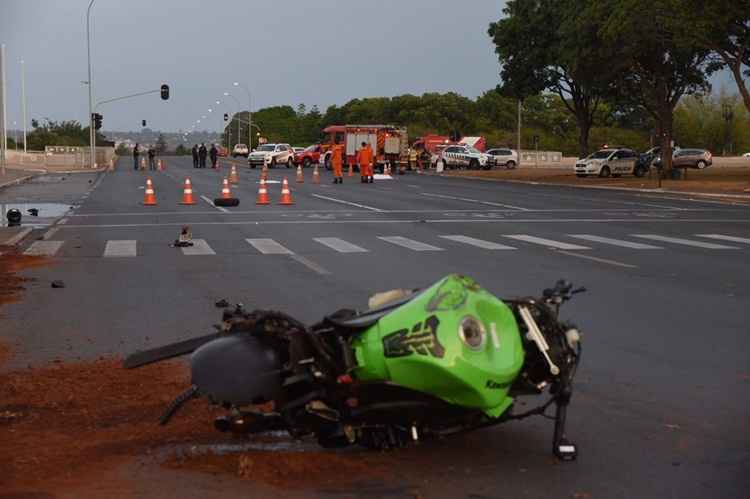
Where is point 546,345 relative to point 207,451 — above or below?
above

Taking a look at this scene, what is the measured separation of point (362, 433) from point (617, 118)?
120m

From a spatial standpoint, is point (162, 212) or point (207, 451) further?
point (162, 212)

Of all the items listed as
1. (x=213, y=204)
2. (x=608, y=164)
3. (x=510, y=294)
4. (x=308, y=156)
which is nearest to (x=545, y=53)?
(x=608, y=164)

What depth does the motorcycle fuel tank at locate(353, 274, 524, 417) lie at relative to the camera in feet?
17.7

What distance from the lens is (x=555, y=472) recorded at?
19.8ft

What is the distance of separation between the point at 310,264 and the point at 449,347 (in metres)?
11.2

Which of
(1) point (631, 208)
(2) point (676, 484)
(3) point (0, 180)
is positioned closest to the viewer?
(2) point (676, 484)

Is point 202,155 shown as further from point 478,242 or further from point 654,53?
point 478,242

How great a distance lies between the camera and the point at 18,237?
68.6 ft

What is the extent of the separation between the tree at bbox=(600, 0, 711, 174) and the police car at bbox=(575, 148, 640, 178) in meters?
2.88

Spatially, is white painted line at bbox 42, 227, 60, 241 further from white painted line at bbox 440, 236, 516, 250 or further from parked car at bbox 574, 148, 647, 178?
parked car at bbox 574, 148, 647, 178

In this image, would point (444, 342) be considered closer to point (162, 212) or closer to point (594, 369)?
point (594, 369)

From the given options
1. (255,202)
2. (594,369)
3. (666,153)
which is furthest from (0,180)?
(594,369)

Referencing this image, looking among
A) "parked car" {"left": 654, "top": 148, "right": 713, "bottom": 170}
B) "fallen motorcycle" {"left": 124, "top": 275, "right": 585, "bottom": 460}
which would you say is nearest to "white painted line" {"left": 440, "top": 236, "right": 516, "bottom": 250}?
"fallen motorcycle" {"left": 124, "top": 275, "right": 585, "bottom": 460}
